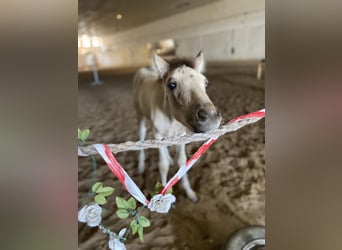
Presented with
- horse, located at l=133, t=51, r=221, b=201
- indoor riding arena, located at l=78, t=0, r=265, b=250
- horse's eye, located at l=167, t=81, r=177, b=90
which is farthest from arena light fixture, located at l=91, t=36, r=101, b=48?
horse's eye, located at l=167, t=81, r=177, b=90

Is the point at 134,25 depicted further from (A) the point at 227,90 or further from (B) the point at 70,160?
(B) the point at 70,160

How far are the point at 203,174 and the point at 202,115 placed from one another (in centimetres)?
61

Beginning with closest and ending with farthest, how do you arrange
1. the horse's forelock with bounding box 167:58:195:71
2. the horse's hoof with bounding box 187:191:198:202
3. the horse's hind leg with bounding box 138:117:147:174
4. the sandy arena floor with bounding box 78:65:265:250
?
the horse's forelock with bounding box 167:58:195:71, the sandy arena floor with bounding box 78:65:265:250, the horse's hoof with bounding box 187:191:198:202, the horse's hind leg with bounding box 138:117:147:174

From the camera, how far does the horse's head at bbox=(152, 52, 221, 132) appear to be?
0.55 m

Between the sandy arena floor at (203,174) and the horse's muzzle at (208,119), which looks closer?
the horse's muzzle at (208,119)

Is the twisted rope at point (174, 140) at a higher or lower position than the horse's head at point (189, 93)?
lower

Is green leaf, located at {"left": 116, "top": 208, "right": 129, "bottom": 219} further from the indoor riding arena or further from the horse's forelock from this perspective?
the horse's forelock

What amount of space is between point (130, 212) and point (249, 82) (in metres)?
0.90

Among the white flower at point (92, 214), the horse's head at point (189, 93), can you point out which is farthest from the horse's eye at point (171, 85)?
the white flower at point (92, 214)

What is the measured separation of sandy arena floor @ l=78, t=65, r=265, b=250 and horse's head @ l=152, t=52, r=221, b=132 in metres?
0.07

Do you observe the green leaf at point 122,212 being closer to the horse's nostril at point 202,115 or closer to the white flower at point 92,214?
the white flower at point 92,214

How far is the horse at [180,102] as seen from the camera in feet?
1.83

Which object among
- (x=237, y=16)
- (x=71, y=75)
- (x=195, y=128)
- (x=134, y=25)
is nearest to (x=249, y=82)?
(x=237, y=16)

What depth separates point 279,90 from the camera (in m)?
0.33
